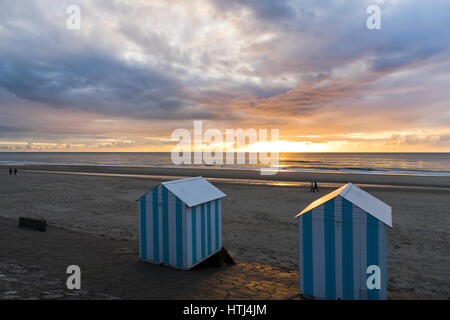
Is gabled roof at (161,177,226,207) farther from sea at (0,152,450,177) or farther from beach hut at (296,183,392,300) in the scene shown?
sea at (0,152,450,177)

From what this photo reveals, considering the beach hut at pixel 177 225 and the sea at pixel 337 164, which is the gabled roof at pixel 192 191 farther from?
the sea at pixel 337 164

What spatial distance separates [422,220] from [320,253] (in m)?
12.1

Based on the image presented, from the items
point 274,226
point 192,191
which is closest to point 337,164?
point 274,226

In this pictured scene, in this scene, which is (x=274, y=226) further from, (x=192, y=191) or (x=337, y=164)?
(x=337, y=164)

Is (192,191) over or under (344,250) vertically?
over

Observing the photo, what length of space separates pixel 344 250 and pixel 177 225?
3772mm

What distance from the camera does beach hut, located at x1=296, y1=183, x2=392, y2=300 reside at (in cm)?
452

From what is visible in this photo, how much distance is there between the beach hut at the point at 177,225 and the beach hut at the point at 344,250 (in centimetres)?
273

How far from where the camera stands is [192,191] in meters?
6.89

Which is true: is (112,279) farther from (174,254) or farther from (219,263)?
(219,263)

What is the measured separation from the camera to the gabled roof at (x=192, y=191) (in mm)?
6352

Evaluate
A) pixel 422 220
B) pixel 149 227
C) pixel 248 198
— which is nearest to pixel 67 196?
pixel 248 198

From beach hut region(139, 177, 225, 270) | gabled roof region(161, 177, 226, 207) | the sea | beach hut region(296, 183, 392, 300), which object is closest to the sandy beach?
beach hut region(296, 183, 392, 300)

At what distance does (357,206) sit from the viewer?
456 centimetres
